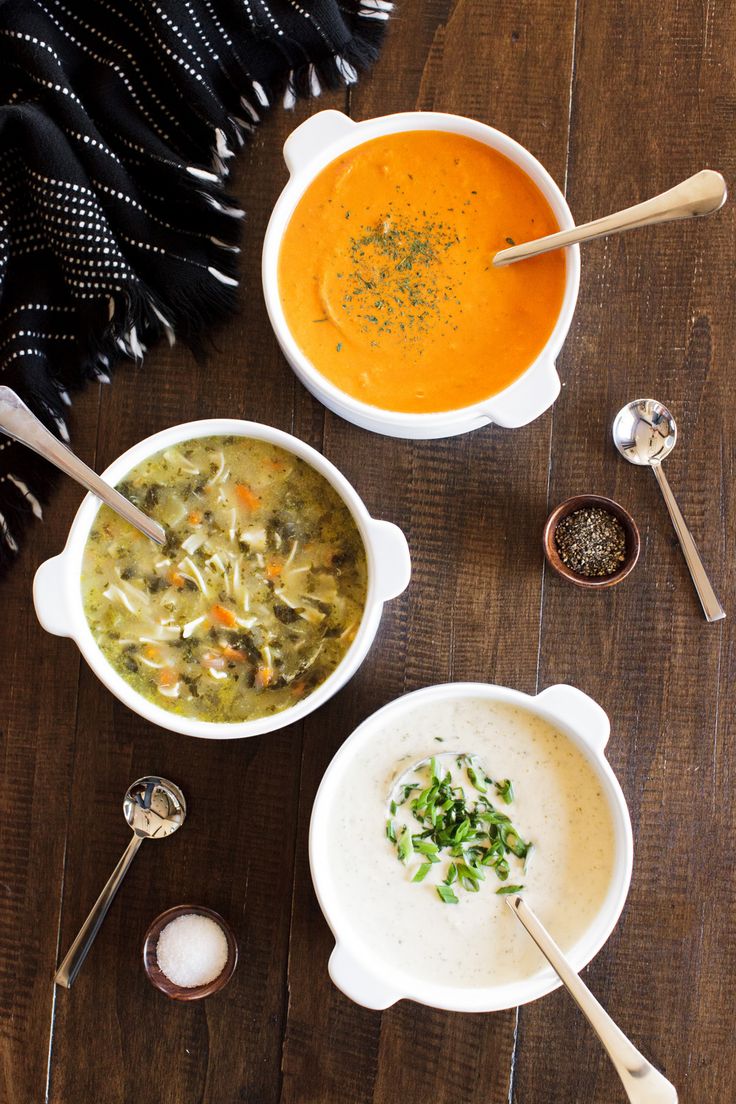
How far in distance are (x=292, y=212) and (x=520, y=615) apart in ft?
3.04

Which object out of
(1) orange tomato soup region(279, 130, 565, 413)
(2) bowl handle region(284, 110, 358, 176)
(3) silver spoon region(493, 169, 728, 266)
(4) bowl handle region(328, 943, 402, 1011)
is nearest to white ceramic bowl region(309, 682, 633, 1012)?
(4) bowl handle region(328, 943, 402, 1011)

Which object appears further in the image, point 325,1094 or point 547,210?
point 325,1094

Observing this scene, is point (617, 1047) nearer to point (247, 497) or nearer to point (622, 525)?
point (622, 525)

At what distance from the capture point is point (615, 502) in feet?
6.42

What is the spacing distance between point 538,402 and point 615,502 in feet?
1.13

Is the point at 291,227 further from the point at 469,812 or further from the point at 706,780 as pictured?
the point at 706,780

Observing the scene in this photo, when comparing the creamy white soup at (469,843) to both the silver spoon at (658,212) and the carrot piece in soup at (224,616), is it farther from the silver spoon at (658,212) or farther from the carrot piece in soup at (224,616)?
the silver spoon at (658,212)

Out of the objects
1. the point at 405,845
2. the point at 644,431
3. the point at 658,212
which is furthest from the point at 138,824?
the point at 658,212

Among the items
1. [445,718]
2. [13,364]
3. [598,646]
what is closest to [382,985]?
[445,718]

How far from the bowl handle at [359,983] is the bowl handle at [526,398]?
1022 millimetres

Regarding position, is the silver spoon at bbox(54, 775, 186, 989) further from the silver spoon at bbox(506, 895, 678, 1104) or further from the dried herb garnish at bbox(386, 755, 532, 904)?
the silver spoon at bbox(506, 895, 678, 1104)

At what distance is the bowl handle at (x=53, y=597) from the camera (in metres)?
1.71

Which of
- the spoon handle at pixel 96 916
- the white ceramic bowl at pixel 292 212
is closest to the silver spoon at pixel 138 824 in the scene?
the spoon handle at pixel 96 916

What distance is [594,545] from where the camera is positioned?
1922 millimetres
